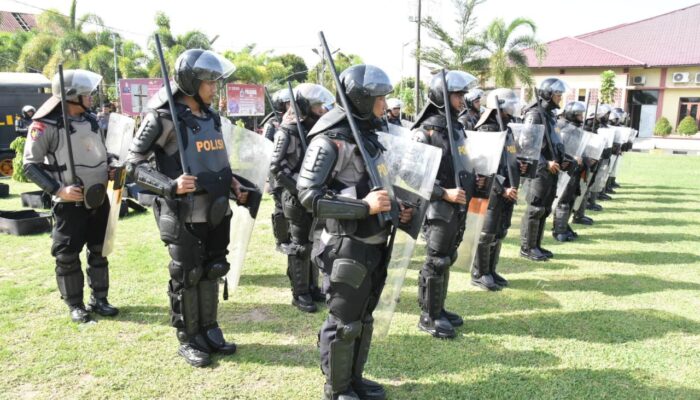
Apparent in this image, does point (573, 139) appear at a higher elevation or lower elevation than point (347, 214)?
higher

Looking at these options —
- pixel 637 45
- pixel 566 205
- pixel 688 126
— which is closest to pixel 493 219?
pixel 566 205

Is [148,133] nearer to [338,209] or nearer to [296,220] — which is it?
[338,209]

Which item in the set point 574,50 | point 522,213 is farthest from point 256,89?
point 574,50

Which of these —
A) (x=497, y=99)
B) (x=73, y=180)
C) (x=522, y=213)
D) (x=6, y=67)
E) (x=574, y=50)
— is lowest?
(x=522, y=213)

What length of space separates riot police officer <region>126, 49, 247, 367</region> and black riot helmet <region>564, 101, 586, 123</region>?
607 centimetres

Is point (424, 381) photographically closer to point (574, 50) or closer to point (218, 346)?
point (218, 346)

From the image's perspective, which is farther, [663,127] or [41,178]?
[663,127]

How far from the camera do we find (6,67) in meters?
32.8

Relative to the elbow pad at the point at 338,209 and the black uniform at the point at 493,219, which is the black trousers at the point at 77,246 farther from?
the black uniform at the point at 493,219

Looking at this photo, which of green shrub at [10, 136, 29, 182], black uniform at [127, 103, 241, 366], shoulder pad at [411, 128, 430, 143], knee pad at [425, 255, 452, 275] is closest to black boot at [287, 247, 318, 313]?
black uniform at [127, 103, 241, 366]

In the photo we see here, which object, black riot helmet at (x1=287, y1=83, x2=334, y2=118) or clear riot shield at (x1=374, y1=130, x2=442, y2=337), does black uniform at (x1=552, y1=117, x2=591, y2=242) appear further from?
clear riot shield at (x1=374, y1=130, x2=442, y2=337)

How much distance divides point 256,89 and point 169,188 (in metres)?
23.3

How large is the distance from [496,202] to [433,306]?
1852mm

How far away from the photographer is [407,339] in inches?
184
